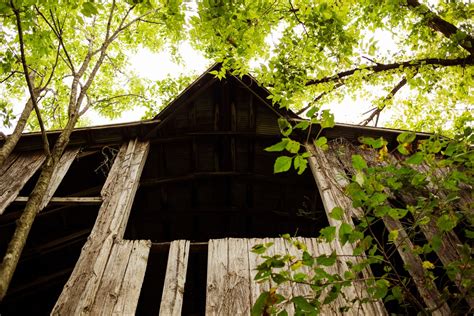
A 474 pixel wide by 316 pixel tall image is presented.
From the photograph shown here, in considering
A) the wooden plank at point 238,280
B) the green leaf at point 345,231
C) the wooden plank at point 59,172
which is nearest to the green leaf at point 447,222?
the green leaf at point 345,231

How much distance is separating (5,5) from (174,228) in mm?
6325

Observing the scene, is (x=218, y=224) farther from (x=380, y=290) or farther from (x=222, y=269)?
(x=380, y=290)

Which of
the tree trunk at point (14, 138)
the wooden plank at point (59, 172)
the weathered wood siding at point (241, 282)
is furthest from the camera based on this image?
the wooden plank at point (59, 172)

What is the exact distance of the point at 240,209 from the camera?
8758 mm

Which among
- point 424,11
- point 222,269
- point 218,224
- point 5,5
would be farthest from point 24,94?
point 424,11

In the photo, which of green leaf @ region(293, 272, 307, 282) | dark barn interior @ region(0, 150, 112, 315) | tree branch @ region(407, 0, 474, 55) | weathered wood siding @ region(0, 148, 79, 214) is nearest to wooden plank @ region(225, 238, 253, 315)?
green leaf @ region(293, 272, 307, 282)

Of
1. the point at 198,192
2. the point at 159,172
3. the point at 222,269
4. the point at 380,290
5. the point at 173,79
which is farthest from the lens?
the point at 173,79

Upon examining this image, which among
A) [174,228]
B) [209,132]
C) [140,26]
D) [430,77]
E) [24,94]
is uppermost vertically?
[140,26]

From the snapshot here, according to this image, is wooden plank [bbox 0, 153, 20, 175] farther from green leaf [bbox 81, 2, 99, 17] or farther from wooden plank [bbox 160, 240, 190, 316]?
green leaf [bbox 81, 2, 99, 17]

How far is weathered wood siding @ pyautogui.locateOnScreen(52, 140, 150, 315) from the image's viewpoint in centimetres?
389

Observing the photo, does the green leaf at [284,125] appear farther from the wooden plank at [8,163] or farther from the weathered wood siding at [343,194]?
the wooden plank at [8,163]

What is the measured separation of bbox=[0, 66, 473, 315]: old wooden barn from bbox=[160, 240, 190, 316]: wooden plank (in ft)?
0.05

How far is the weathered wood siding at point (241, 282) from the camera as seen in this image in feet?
12.9

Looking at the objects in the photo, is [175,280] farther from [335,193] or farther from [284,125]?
[335,193]
